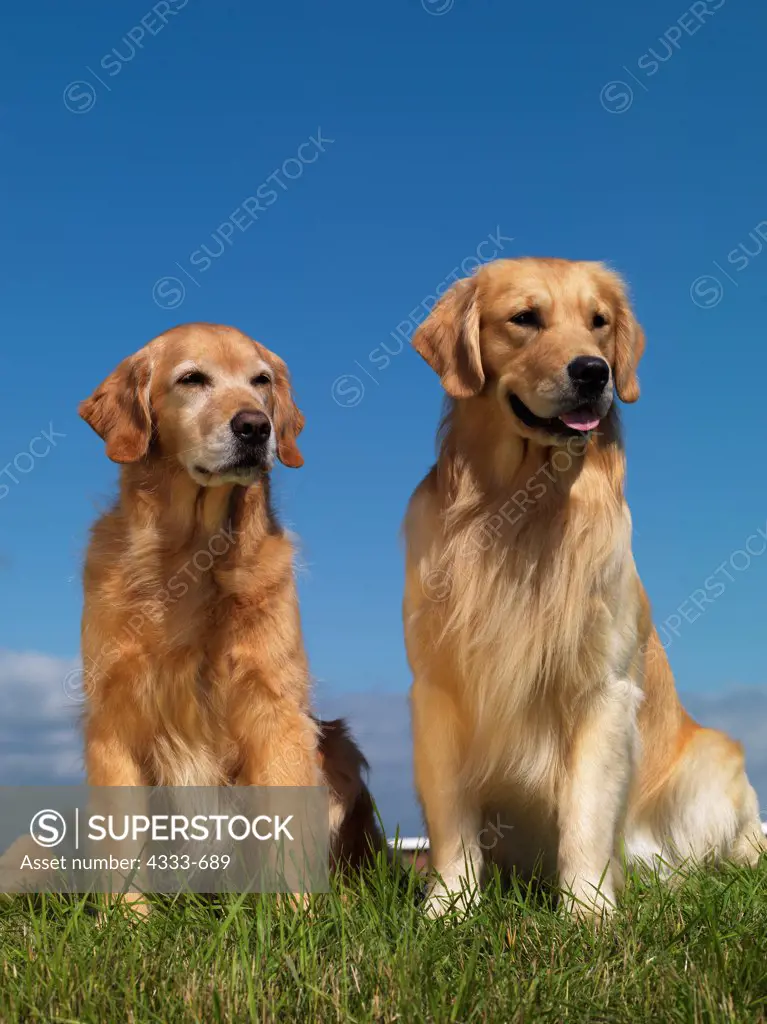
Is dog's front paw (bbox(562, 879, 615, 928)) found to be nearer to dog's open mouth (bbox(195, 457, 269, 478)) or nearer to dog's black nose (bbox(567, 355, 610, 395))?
dog's black nose (bbox(567, 355, 610, 395))

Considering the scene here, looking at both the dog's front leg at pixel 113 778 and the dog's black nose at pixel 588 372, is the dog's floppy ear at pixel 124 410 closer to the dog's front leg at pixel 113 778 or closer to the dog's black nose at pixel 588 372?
the dog's front leg at pixel 113 778

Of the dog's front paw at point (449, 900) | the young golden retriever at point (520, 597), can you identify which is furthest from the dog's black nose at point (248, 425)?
the dog's front paw at point (449, 900)

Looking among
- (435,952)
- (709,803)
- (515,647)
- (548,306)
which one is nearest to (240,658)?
(515,647)

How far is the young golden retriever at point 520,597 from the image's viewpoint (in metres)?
4.36

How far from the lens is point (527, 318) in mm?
4355

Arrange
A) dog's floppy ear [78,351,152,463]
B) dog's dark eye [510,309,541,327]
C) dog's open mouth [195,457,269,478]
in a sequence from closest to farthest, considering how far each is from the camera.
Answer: dog's dark eye [510,309,541,327], dog's open mouth [195,457,269,478], dog's floppy ear [78,351,152,463]

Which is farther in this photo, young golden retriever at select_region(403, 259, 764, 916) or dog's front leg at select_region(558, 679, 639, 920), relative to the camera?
young golden retriever at select_region(403, 259, 764, 916)

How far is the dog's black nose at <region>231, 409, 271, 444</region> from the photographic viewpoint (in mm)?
4414

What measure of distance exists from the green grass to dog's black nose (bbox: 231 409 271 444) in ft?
5.56

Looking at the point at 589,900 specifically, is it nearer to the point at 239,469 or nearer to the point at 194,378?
the point at 239,469

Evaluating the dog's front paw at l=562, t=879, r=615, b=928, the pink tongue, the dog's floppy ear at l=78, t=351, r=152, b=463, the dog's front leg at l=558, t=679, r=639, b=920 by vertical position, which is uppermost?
the dog's floppy ear at l=78, t=351, r=152, b=463

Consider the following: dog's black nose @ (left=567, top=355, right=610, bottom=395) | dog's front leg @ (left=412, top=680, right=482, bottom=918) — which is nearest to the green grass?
dog's front leg @ (left=412, top=680, right=482, bottom=918)

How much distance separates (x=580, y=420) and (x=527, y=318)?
1.48 ft

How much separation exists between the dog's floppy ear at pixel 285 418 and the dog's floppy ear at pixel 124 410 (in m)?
0.56
